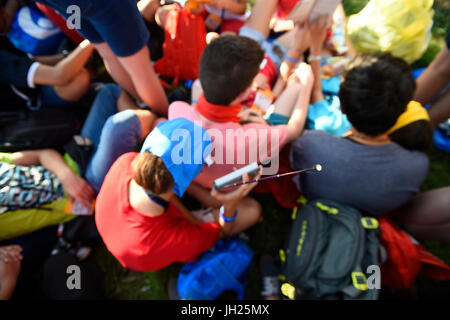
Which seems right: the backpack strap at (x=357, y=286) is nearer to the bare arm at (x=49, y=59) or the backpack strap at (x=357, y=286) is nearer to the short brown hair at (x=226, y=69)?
the short brown hair at (x=226, y=69)

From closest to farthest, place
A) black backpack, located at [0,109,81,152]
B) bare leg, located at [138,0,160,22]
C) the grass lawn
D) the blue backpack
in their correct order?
1. the blue backpack
2. black backpack, located at [0,109,81,152]
3. the grass lawn
4. bare leg, located at [138,0,160,22]

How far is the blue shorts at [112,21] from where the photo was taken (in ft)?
4.38

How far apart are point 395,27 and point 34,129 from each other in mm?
2881

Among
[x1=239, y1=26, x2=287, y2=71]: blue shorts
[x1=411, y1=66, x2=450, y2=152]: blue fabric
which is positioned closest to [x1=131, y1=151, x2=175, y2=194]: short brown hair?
[x1=239, y1=26, x2=287, y2=71]: blue shorts

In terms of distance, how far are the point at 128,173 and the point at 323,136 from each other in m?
1.18

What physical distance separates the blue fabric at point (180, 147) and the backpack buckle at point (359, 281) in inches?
38.5

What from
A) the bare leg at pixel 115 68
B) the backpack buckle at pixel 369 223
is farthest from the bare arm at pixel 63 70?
the backpack buckle at pixel 369 223

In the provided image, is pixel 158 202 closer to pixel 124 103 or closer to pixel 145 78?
pixel 145 78

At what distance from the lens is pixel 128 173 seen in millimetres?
1485

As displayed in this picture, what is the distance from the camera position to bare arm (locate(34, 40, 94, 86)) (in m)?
1.91

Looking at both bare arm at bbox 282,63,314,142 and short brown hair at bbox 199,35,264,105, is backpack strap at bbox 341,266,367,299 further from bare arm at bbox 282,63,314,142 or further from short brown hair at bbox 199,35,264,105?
short brown hair at bbox 199,35,264,105

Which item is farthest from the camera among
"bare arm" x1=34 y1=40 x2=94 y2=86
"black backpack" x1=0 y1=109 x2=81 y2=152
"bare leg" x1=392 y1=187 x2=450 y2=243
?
"bare arm" x1=34 y1=40 x2=94 y2=86

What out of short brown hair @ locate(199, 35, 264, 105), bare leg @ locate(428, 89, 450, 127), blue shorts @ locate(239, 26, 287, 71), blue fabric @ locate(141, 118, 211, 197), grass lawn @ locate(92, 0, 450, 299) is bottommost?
grass lawn @ locate(92, 0, 450, 299)

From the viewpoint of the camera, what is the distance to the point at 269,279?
6.60 feet
